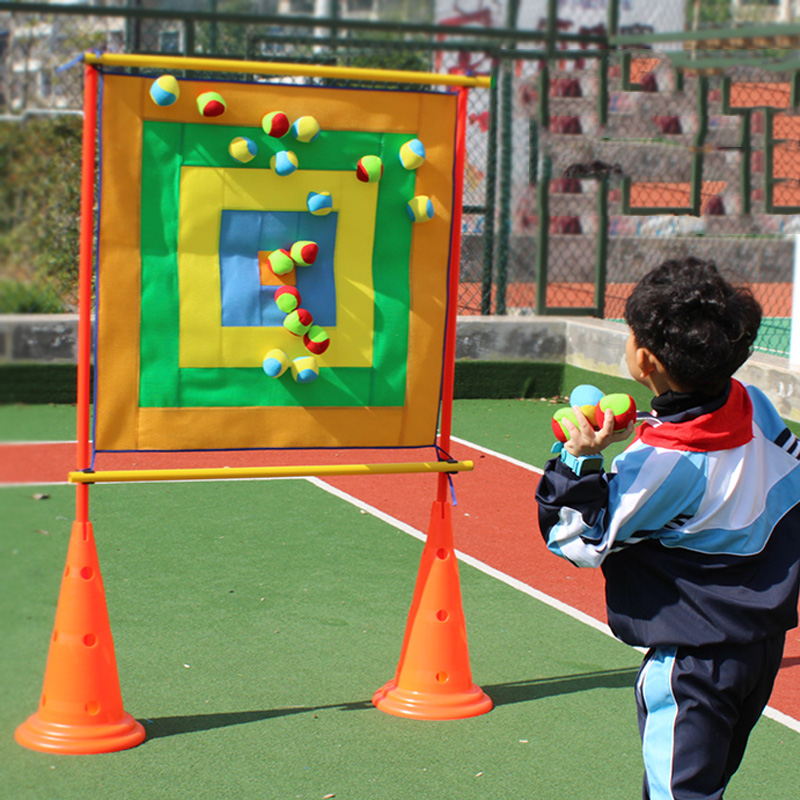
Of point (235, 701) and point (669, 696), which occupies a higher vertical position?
point (669, 696)

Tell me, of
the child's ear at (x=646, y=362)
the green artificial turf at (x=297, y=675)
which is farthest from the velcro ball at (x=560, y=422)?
the green artificial turf at (x=297, y=675)

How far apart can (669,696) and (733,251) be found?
661 inches

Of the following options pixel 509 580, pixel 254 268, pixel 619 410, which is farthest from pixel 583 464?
pixel 509 580

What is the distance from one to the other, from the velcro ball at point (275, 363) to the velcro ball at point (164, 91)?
0.89 meters

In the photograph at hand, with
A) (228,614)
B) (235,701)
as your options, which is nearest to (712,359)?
(235,701)

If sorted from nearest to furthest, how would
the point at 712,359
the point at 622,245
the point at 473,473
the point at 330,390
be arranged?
the point at 712,359
the point at 330,390
the point at 473,473
the point at 622,245

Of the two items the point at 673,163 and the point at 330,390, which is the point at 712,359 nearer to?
the point at 330,390

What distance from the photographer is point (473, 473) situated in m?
8.38

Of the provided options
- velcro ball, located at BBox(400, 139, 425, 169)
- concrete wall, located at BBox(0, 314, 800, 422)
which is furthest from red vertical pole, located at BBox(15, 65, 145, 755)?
concrete wall, located at BBox(0, 314, 800, 422)

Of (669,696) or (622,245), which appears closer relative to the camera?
(669,696)

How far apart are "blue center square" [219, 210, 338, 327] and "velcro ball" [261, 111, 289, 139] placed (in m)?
0.26

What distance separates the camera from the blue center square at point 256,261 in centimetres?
401

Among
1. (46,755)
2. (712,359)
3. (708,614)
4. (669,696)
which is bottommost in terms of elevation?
(46,755)

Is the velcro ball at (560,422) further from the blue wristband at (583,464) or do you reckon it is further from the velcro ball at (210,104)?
the velcro ball at (210,104)
